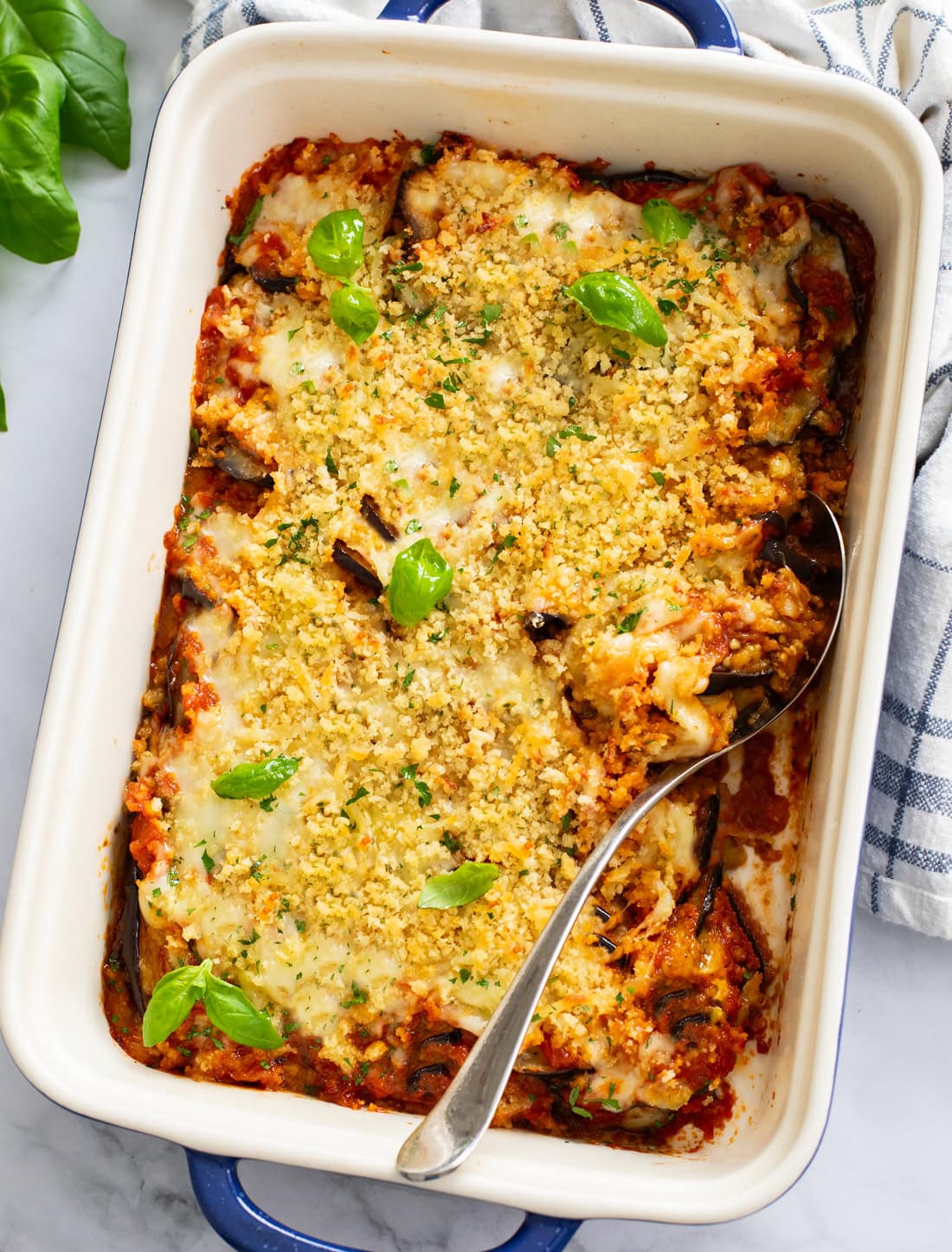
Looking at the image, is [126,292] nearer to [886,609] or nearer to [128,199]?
[128,199]

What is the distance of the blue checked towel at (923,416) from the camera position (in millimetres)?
2127

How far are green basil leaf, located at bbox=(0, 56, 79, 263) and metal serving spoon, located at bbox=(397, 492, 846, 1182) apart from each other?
1.61 meters

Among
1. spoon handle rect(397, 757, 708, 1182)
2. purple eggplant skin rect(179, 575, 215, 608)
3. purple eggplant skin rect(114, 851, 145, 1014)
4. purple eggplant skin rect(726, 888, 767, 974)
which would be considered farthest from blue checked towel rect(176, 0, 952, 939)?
purple eggplant skin rect(114, 851, 145, 1014)

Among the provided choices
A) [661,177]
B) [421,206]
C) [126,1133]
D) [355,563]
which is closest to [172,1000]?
[126,1133]

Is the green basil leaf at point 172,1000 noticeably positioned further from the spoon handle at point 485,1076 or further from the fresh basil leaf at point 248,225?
the fresh basil leaf at point 248,225

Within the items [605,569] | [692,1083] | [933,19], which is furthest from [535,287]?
[692,1083]

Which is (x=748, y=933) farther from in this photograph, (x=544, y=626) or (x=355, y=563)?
(x=355, y=563)

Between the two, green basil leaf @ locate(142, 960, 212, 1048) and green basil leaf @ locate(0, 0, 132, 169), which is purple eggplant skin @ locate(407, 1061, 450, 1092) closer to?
green basil leaf @ locate(142, 960, 212, 1048)

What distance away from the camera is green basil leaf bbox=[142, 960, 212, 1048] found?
1.91 meters

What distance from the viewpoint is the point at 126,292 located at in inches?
79.0

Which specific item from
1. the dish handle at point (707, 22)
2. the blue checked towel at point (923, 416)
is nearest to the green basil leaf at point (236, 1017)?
the blue checked towel at point (923, 416)

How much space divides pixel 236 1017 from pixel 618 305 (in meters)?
1.36

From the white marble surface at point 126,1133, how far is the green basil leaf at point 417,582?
0.86 meters

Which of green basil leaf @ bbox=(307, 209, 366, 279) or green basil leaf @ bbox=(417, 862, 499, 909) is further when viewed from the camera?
green basil leaf @ bbox=(307, 209, 366, 279)
